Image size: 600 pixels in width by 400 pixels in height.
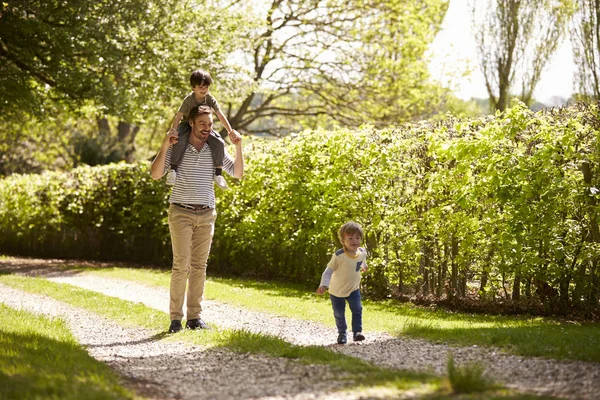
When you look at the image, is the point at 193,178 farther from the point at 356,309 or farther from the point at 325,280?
the point at 356,309

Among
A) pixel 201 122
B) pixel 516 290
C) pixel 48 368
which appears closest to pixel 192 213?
pixel 201 122

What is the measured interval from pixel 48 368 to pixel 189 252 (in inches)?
95.5

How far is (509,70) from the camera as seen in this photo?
21.5 metres

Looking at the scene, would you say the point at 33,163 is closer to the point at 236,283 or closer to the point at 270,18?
the point at 270,18

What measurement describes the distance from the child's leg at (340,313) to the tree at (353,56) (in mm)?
16730

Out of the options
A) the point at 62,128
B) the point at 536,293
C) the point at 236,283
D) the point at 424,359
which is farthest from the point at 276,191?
the point at 62,128

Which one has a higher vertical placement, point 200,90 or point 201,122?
point 200,90

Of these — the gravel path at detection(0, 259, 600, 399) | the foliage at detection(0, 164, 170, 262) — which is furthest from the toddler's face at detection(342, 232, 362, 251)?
the foliage at detection(0, 164, 170, 262)

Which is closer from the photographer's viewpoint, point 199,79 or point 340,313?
point 340,313

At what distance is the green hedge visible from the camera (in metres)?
8.59

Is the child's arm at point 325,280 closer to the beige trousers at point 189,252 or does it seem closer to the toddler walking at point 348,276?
the toddler walking at point 348,276

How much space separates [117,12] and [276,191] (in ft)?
18.8

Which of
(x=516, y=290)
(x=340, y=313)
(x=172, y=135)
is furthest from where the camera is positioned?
(x=516, y=290)

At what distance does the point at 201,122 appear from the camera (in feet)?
23.2
